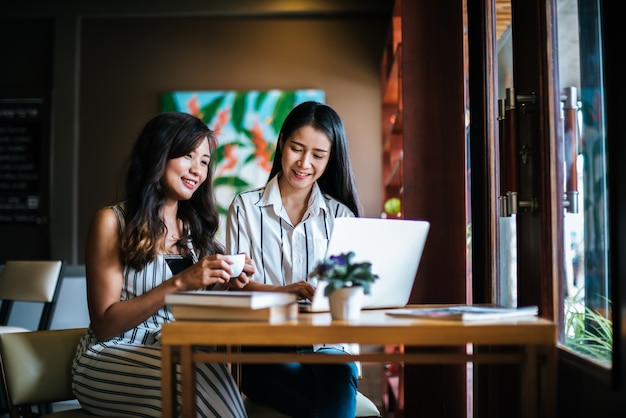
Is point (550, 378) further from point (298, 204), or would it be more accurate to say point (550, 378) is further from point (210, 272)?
point (298, 204)

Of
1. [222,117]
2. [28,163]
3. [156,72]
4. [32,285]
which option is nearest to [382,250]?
[32,285]

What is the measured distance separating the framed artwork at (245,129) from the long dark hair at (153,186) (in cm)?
303

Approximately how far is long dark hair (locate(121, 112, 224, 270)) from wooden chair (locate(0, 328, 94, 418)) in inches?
11.0

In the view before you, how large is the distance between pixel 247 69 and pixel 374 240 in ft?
12.7

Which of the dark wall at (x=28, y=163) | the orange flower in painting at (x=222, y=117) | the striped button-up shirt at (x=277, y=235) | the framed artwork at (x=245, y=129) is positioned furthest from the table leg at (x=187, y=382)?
the dark wall at (x=28, y=163)

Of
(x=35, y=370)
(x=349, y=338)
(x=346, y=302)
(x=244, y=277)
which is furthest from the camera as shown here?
(x=244, y=277)

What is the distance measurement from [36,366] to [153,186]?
571 mm

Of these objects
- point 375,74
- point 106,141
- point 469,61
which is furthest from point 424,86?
point 106,141

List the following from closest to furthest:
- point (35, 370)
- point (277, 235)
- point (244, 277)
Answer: point (35, 370) → point (244, 277) → point (277, 235)

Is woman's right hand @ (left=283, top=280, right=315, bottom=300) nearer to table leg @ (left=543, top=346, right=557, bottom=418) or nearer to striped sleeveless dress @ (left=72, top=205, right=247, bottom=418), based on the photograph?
striped sleeveless dress @ (left=72, top=205, right=247, bottom=418)

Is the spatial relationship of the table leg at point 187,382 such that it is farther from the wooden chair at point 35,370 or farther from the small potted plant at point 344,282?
the wooden chair at point 35,370

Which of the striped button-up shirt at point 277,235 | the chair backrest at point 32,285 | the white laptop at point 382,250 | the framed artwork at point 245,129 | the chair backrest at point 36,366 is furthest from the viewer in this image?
the framed artwork at point 245,129

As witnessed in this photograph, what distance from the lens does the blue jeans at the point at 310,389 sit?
179 cm

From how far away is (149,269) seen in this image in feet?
6.36
